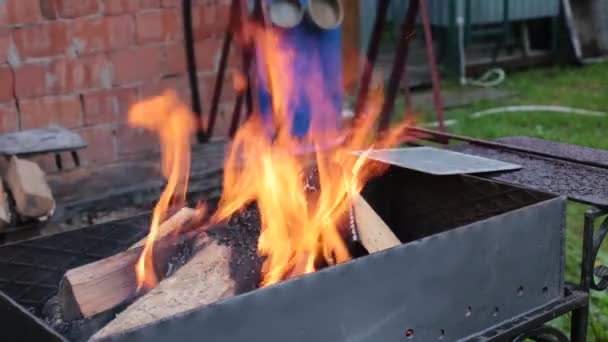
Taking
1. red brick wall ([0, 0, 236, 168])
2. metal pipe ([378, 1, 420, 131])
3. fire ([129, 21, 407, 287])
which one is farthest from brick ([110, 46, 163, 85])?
fire ([129, 21, 407, 287])

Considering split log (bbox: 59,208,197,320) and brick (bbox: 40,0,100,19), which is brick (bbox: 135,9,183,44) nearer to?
brick (bbox: 40,0,100,19)

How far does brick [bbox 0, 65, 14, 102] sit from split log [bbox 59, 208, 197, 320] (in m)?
2.03

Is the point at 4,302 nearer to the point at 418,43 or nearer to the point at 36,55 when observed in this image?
the point at 36,55

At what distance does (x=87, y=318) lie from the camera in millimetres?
1814

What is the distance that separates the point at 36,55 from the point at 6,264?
6.40 feet

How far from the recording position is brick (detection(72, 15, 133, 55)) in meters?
3.91

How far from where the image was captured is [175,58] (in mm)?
4223

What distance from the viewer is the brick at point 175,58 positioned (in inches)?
165

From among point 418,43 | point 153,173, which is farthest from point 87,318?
point 418,43

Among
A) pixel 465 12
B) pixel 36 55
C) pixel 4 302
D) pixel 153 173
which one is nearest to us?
pixel 4 302

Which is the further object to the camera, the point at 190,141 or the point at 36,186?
the point at 190,141

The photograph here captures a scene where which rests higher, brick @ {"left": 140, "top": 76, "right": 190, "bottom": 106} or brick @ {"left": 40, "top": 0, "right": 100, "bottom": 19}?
brick @ {"left": 40, "top": 0, "right": 100, "bottom": 19}

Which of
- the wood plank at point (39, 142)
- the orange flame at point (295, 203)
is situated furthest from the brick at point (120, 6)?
the orange flame at point (295, 203)

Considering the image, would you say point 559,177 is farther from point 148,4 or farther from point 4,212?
point 148,4
